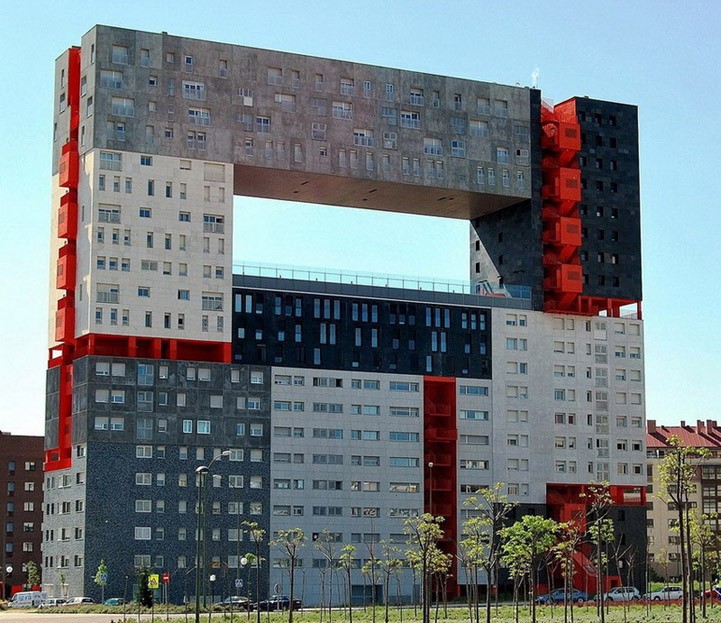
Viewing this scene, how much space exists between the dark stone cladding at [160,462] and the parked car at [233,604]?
266 cm

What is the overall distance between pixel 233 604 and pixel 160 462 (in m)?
15.2

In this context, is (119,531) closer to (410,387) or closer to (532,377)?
(410,387)

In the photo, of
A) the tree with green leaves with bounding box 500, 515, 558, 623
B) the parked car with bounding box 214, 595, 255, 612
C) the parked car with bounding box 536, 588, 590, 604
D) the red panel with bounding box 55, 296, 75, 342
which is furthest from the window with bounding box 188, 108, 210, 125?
the parked car with bounding box 536, 588, 590, 604

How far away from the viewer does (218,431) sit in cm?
14138

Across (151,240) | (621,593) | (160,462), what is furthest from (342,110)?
(621,593)

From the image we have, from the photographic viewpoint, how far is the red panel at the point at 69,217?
142 meters

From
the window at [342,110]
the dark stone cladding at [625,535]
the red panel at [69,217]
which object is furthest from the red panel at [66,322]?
the dark stone cladding at [625,535]

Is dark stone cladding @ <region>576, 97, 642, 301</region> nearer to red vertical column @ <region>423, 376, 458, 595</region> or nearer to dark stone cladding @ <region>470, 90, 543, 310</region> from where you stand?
dark stone cladding @ <region>470, 90, 543, 310</region>

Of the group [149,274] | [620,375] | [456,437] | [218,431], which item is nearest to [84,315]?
[149,274]

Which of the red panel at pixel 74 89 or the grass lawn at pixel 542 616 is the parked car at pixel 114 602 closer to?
the grass lawn at pixel 542 616

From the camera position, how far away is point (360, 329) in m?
150

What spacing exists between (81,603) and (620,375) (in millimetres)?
64173

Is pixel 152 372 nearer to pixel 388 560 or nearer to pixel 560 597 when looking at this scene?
pixel 388 560

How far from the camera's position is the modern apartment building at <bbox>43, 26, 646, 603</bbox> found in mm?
138500
